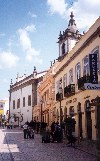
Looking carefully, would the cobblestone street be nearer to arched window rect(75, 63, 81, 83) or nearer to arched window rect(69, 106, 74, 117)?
arched window rect(75, 63, 81, 83)

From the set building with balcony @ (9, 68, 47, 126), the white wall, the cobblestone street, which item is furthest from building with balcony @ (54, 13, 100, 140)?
the white wall

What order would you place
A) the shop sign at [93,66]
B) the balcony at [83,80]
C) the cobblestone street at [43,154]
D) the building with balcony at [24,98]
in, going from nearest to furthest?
1. the cobblestone street at [43,154]
2. the shop sign at [93,66]
3. the balcony at [83,80]
4. the building with balcony at [24,98]

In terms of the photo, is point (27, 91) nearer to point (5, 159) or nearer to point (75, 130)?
point (75, 130)

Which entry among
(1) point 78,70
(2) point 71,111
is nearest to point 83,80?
(1) point 78,70

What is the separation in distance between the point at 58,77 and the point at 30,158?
768 inches

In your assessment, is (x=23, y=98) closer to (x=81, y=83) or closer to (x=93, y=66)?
(x=81, y=83)

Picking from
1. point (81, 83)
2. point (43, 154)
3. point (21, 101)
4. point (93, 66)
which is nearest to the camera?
point (43, 154)

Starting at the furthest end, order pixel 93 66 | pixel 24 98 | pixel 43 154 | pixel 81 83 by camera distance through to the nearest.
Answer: pixel 24 98 → pixel 81 83 → pixel 93 66 → pixel 43 154

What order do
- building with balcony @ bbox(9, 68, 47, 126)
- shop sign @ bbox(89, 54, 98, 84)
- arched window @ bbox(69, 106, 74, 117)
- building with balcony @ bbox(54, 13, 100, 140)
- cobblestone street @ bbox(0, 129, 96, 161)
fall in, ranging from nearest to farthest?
cobblestone street @ bbox(0, 129, 96, 161) < shop sign @ bbox(89, 54, 98, 84) < building with balcony @ bbox(54, 13, 100, 140) < arched window @ bbox(69, 106, 74, 117) < building with balcony @ bbox(9, 68, 47, 126)

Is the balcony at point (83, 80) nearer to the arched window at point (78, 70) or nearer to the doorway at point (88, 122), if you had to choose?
the doorway at point (88, 122)

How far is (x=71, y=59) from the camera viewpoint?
25.0 metres

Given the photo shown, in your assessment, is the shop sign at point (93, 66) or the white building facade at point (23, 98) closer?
the shop sign at point (93, 66)

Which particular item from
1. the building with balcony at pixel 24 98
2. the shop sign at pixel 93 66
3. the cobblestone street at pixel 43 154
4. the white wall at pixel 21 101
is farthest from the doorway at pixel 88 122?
the white wall at pixel 21 101

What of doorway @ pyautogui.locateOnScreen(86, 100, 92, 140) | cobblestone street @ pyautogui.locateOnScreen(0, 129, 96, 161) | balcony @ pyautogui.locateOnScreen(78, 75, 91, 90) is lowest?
cobblestone street @ pyautogui.locateOnScreen(0, 129, 96, 161)
